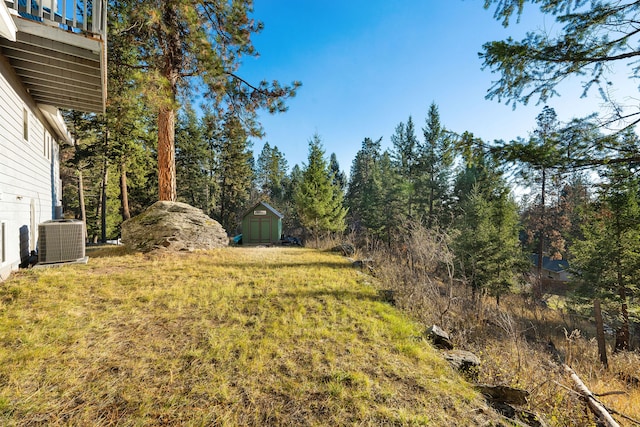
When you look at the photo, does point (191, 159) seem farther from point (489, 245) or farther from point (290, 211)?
point (489, 245)

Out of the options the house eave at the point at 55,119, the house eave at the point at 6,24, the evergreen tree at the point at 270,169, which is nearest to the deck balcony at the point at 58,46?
the house eave at the point at 6,24

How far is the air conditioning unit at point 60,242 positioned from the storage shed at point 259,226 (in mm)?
11762

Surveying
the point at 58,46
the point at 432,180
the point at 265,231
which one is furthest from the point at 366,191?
the point at 58,46

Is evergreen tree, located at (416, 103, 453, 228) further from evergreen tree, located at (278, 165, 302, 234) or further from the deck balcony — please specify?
the deck balcony

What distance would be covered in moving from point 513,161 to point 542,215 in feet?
59.7

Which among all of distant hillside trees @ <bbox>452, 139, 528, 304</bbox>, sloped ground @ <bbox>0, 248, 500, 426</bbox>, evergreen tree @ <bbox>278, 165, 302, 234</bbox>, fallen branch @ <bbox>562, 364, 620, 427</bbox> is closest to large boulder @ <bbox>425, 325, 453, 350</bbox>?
sloped ground @ <bbox>0, 248, 500, 426</bbox>

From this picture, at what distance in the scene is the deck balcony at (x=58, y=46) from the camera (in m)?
3.81

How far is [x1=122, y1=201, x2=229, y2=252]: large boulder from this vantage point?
720 cm

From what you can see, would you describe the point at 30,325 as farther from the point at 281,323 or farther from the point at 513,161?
the point at 513,161

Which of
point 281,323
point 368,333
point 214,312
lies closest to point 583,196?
point 368,333

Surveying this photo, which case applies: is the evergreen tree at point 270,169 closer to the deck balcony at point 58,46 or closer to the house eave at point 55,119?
the house eave at point 55,119

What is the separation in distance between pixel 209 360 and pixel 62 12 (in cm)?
562

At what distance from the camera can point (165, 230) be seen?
7.25 m

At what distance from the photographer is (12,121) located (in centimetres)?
486
